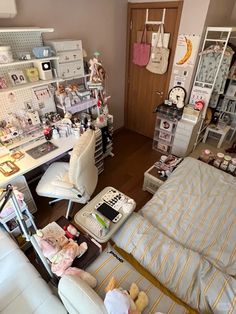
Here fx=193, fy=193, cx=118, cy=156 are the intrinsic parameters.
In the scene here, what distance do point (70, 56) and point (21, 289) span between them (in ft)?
7.32

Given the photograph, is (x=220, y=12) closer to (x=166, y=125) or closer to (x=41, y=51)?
(x=166, y=125)

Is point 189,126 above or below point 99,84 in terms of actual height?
below

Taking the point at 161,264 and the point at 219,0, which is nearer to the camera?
the point at 161,264

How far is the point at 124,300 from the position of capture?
987 millimetres

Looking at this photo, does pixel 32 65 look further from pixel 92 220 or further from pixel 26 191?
pixel 92 220

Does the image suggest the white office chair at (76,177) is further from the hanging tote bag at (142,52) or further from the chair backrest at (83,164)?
the hanging tote bag at (142,52)

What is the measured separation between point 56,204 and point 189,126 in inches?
81.4

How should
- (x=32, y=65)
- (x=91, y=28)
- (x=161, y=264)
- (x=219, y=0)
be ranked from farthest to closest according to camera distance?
(x=91, y=28), (x=219, y=0), (x=32, y=65), (x=161, y=264)

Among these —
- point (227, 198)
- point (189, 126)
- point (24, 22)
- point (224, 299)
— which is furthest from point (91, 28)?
point (224, 299)

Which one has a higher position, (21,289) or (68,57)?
(68,57)

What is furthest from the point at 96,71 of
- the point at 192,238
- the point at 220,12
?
the point at 192,238

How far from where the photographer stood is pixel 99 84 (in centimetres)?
255

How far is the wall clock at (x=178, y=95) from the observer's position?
2824 mm

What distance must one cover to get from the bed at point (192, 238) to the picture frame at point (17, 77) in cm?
177
